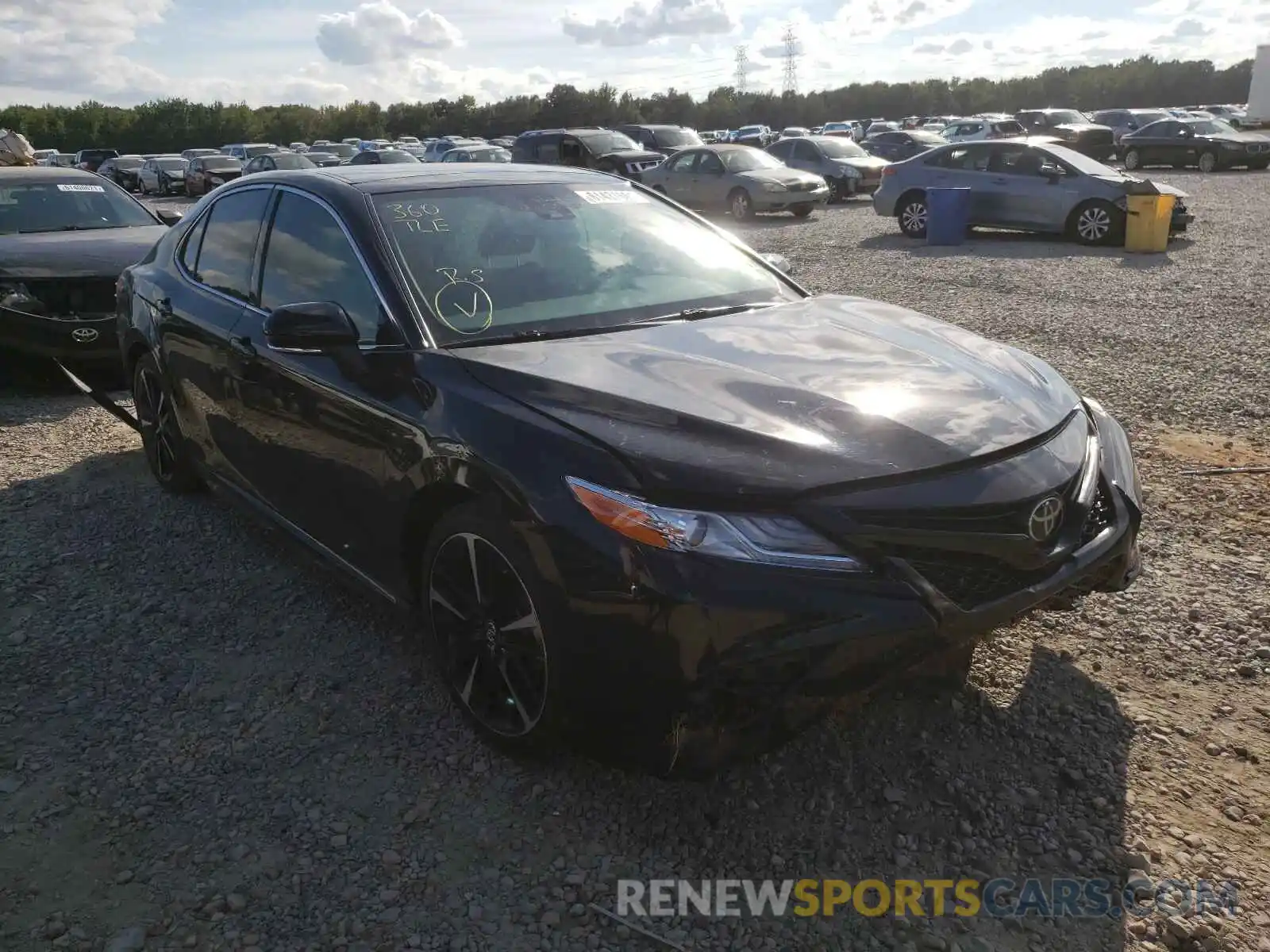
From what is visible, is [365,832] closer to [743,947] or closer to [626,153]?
[743,947]

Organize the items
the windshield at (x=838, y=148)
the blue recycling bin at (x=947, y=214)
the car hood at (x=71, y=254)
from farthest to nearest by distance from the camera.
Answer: the windshield at (x=838, y=148) < the blue recycling bin at (x=947, y=214) < the car hood at (x=71, y=254)

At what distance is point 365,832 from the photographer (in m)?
2.81

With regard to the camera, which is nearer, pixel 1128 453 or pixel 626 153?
pixel 1128 453

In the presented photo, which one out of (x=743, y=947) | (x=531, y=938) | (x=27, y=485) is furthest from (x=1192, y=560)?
(x=27, y=485)

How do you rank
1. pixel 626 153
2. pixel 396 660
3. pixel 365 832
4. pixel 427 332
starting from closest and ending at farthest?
pixel 365 832 < pixel 427 332 < pixel 396 660 < pixel 626 153

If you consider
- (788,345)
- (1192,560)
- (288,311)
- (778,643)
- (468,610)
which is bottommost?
(1192,560)

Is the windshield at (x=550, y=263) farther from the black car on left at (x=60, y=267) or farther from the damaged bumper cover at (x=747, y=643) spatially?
the black car on left at (x=60, y=267)

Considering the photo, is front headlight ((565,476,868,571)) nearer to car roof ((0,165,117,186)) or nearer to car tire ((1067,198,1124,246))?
car roof ((0,165,117,186))

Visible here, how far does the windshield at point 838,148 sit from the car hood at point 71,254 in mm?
18134

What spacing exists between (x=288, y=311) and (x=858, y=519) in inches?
74.0

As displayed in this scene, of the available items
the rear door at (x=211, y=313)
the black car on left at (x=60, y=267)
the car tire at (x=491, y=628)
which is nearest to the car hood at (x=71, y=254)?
the black car on left at (x=60, y=267)

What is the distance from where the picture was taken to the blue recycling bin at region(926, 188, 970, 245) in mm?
15305

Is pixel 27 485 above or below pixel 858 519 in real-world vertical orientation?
below

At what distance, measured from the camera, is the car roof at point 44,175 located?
28.9 ft
